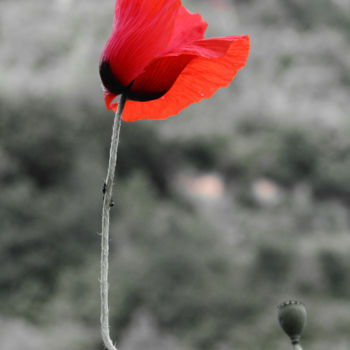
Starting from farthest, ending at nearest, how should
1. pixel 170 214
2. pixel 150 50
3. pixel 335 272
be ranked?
1. pixel 170 214
2. pixel 335 272
3. pixel 150 50

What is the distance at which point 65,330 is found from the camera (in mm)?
3777

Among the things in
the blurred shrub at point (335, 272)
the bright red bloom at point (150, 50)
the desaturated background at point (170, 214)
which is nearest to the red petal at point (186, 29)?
the bright red bloom at point (150, 50)

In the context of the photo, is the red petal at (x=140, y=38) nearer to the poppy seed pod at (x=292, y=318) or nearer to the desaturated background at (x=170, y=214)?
the poppy seed pod at (x=292, y=318)

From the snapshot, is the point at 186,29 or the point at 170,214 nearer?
the point at 186,29

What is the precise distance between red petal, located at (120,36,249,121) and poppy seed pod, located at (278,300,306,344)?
9 centimetres

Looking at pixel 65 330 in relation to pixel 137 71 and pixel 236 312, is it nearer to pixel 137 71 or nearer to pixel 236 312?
pixel 236 312

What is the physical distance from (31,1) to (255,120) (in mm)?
5657

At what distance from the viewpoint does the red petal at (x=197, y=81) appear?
0.81 ft

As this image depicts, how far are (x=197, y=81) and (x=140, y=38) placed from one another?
4 cm

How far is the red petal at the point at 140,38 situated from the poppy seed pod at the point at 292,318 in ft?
0.35

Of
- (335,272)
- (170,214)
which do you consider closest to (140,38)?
(335,272)

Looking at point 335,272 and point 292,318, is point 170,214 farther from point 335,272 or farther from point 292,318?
point 292,318

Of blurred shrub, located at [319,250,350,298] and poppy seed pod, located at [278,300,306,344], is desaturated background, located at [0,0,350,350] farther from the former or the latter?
poppy seed pod, located at [278,300,306,344]

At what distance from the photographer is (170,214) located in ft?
17.1
